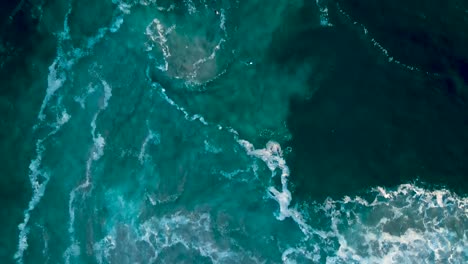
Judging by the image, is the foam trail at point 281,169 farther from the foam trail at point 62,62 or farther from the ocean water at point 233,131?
the foam trail at point 62,62

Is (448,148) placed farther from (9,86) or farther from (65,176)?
(9,86)

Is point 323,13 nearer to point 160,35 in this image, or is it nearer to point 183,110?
point 160,35

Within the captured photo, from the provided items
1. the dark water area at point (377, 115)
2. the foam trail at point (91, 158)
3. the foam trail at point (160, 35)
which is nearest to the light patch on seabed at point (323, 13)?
the dark water area at point (377, 115)

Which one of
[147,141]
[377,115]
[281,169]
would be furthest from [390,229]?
[147,141]

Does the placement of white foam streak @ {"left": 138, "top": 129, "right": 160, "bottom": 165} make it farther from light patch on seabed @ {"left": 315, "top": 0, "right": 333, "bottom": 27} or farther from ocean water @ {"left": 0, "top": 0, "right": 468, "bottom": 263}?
light patch on seabed @ {"left": 315, "top": 0, "right": 333, "bottom": 27}

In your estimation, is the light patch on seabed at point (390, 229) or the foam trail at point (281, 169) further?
the foam trail at point (281, 169)
